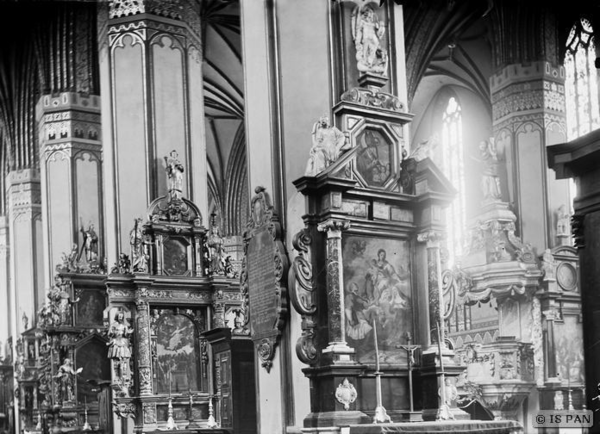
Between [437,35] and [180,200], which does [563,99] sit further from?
[180,200]

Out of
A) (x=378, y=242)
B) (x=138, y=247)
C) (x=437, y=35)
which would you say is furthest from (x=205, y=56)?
(x=378, y=242)

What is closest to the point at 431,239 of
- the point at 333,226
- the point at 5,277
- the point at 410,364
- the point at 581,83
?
the point at 333,226

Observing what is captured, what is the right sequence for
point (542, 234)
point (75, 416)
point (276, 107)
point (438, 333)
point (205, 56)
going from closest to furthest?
point (438, 333)
point (276, 107)
point (75, 416)
point (542, 234)
point (205, 56)

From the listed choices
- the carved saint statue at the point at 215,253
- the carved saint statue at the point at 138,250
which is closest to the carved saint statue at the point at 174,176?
the carved saint statue at the point at 138,250

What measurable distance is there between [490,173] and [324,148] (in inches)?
464

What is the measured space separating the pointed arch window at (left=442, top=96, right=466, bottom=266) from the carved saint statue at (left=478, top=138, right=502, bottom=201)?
4.61 metres

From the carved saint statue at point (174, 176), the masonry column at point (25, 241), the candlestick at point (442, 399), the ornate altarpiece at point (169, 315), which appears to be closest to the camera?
the candlestick at point (442, 399)

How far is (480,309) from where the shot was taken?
22.4 meters

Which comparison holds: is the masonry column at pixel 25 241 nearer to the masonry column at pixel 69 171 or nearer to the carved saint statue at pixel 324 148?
the masonry column at pixel 69 171

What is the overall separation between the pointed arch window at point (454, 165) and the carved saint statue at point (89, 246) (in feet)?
34.5

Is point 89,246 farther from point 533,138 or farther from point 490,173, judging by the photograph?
point 533,138

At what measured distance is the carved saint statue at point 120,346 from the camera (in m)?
15.8

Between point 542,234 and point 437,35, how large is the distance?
627 cm

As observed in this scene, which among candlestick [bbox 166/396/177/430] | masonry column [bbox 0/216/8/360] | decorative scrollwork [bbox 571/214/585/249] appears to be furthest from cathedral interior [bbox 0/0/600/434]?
candlestick [bbox 166/396/177/430]
